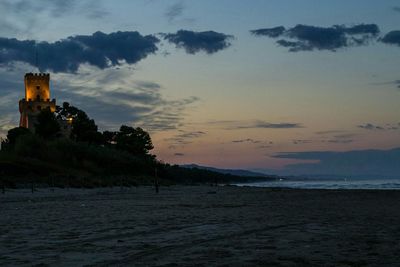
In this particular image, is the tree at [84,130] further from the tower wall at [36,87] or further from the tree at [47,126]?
the tower wall at [36,87]

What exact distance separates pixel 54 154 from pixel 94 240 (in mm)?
75862

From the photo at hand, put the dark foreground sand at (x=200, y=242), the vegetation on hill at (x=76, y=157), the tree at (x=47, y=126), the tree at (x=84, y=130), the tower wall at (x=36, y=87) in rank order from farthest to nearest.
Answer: the tower wall at (x=36, y=87)
the tree at (x=84, y=130)
the tree at (x=47, y=126)
the vegetation on hill at (x=76, y=157)
the dark foreground sand at (x=200, y=242)

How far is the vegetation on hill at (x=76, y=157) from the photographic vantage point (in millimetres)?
61297

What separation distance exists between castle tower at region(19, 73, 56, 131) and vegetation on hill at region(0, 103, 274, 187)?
6484 millimetres

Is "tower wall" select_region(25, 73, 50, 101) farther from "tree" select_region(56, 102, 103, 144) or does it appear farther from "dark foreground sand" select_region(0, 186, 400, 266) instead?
Answer: "dark foreground sand" select_region(0, 186, 400, 266)

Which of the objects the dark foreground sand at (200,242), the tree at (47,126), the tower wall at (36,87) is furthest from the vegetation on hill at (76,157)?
the dark foreground sand at (200,242)

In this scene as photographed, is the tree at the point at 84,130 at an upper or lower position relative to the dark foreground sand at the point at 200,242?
upper

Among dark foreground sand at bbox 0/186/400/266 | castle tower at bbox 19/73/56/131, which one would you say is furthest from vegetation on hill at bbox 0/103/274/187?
dark foreground sand at bbox 0/186/400/266

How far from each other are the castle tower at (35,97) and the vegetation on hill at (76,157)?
648 centimetres

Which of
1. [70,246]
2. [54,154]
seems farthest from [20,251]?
[54,154]

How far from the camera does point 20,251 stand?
933 centimetres

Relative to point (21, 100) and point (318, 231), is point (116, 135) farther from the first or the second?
point (318, 231)

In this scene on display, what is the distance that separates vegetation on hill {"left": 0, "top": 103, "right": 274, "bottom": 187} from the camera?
61.3 m

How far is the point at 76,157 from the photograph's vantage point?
87500 mm
